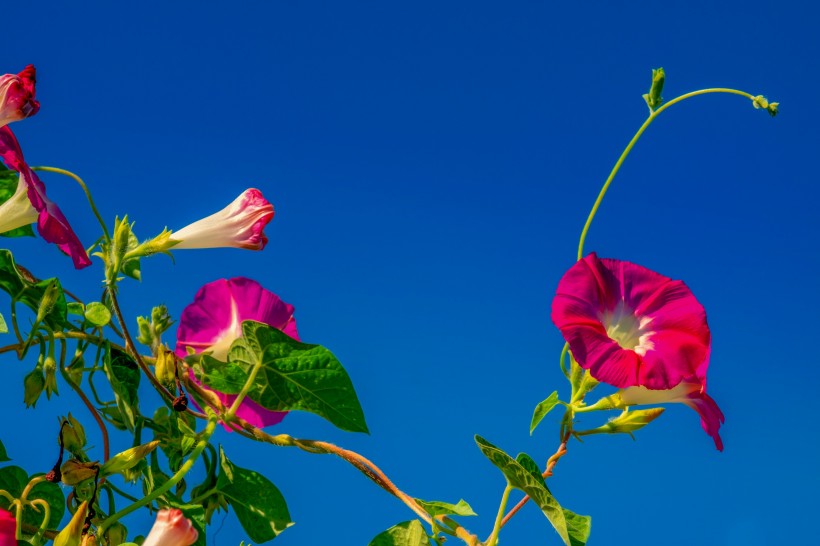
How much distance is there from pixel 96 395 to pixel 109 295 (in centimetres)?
19

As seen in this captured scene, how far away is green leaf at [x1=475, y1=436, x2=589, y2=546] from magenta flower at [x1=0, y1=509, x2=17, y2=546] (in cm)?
48

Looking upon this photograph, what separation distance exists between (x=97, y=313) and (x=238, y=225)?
0.24 m

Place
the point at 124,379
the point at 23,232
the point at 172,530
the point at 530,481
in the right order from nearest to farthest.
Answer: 1. the point at 172,530
2. the point at 530,481
3. the point at 124,379
4. the point at 23,232

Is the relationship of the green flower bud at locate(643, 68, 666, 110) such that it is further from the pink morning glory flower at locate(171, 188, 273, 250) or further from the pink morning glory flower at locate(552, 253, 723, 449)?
the pink morning glory flower at locate(171, 188, 273, 250)

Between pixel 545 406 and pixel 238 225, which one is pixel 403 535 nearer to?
pixel 545 406

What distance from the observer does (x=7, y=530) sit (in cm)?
90

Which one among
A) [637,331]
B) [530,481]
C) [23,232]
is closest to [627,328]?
[637,331]

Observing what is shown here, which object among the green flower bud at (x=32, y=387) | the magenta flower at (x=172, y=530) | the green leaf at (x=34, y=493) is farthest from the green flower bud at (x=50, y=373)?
the magenta flower at (x=172, y=530)

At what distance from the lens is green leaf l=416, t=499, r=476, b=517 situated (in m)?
1.01

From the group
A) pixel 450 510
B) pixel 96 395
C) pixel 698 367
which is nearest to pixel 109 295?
pixel 96 395

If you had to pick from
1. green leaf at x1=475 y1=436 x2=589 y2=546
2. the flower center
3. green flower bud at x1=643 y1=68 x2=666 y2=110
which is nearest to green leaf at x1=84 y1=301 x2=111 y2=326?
green leaf at x1=475 y1=436 x2=589 y2=546

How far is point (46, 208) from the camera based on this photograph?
1.08 m

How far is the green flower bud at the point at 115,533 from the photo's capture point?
1.08 m

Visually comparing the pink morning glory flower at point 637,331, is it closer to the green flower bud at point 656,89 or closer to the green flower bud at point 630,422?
the green flower bud at point 630,422
